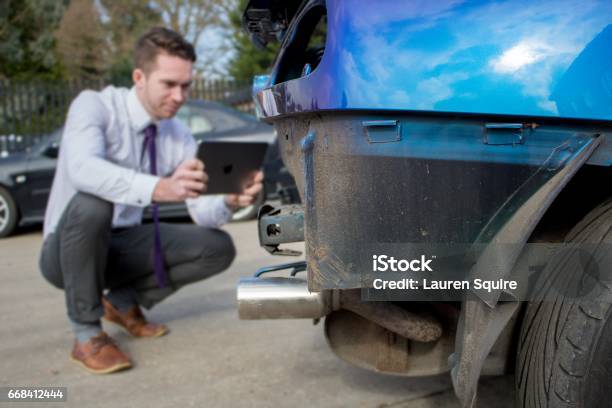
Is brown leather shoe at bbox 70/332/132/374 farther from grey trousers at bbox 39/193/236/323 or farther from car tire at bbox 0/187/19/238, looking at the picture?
car tire at bbox 0/187/19/238

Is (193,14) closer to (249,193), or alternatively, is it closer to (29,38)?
(29,38)

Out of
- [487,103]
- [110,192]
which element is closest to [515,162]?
[487,103]

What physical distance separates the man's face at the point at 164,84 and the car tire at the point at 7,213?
3.90 metres

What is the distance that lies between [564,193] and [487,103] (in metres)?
0.35

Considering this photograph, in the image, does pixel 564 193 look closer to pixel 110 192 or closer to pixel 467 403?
pixel 467 403

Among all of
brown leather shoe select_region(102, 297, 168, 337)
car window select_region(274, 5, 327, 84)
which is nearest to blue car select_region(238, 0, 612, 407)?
car window select_region(274, 5, 327, 84)

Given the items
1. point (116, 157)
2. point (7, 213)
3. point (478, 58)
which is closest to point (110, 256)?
point (116, 157)

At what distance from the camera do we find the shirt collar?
287 cm

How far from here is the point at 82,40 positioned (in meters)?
19.4

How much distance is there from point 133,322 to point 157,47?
1294 millimetres

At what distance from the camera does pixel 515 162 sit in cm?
128

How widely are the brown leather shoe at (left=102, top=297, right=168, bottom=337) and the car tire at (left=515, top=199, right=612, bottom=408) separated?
200 centimetres

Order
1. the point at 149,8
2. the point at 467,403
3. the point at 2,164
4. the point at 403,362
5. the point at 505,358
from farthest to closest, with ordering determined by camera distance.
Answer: the point at 149,8, the point at 2,164, the point at 403,362, the point at 505,358, the point at 467,403

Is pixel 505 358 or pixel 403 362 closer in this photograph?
pixel 505 358
